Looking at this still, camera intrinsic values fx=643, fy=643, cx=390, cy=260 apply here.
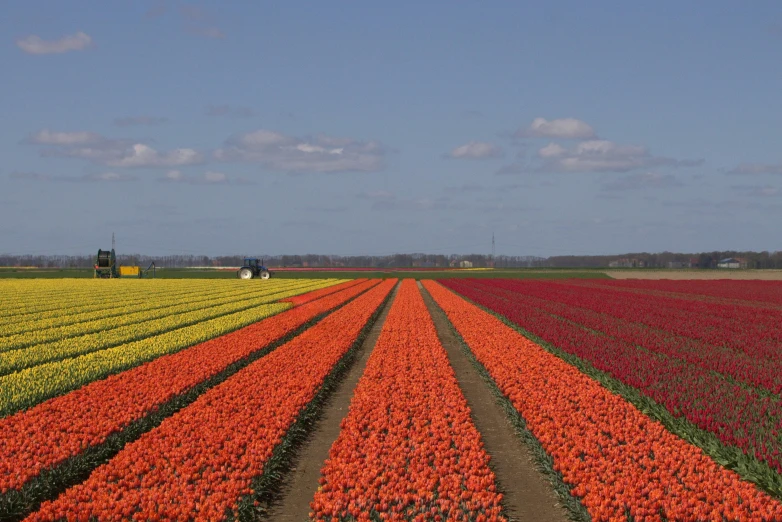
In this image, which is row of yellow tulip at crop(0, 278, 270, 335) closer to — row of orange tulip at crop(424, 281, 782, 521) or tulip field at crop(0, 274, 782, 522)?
tulip field at crop(0, 274, 782, 522)

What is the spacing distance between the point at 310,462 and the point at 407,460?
69.5 inches

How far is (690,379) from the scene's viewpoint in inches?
561

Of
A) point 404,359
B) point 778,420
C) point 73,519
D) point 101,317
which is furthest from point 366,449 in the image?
point 101,317

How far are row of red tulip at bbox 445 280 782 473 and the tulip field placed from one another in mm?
65

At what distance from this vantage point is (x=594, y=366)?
53.1ft

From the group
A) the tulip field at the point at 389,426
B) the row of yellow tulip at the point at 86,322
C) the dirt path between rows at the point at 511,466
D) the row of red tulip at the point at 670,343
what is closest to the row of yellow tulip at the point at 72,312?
the row of yellow tulip at the point at 86,322

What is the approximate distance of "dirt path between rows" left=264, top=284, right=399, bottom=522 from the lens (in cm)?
810

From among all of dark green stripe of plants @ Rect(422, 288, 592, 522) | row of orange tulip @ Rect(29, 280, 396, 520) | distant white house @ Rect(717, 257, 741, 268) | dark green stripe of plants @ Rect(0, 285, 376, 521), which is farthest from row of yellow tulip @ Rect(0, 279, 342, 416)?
distant white house @ Rect(717, 257, 741, 268)

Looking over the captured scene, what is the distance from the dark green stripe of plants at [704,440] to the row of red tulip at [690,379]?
105 mm

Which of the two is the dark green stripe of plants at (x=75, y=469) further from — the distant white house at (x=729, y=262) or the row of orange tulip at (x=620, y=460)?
the distant white house at (x=729, y=262)

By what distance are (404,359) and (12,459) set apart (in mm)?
10513

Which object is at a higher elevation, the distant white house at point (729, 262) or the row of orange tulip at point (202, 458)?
the distant white house at point (729, 262)

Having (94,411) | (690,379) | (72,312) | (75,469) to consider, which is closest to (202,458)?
(75,469)

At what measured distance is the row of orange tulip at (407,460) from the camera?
24.2ft
